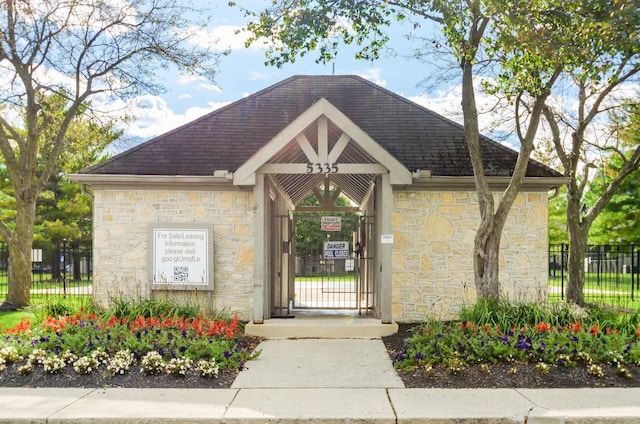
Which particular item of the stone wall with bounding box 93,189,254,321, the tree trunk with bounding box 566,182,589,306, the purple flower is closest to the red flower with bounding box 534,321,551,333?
the purple flower

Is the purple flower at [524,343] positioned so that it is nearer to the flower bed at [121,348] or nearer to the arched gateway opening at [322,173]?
the arched gateway opening at [322,173]

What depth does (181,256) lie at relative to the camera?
1102 cm

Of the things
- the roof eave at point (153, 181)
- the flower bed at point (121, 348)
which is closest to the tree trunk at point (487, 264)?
the flower bed at point (121, 348)

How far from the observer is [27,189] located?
1490 cm

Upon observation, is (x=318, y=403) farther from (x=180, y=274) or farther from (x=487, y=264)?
(x=180, y=274)

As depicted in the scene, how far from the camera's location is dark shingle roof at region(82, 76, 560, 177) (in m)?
11.5

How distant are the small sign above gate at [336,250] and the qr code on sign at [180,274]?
114 inches

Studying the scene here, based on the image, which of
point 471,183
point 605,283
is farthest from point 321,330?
point 605,283

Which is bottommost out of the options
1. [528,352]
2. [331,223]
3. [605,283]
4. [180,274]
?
[605,283]

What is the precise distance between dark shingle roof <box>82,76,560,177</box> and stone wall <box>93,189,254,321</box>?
0.60 meters

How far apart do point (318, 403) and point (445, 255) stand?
6095mm

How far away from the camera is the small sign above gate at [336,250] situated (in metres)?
11.2

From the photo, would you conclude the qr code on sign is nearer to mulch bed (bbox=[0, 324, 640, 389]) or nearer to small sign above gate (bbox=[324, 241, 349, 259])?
small sign above gate (bbox=[324, 241, 349, 259])

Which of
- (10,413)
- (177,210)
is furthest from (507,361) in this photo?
(177,210)
